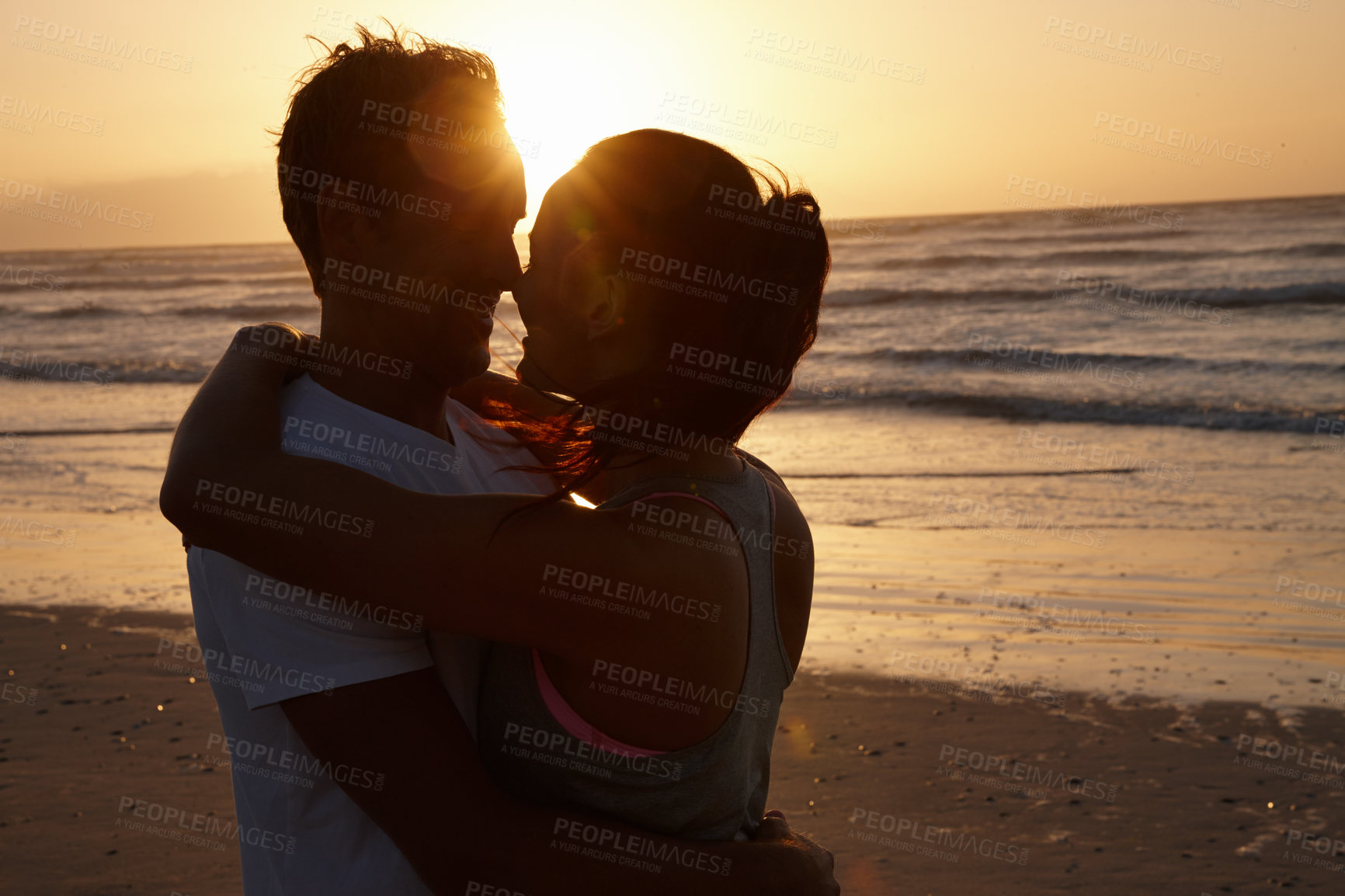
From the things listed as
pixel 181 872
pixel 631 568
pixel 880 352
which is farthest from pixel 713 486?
pixel 880 352

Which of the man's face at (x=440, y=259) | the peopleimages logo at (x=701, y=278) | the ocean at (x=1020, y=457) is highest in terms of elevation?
the peopleimages logo at (x=701, y=278)

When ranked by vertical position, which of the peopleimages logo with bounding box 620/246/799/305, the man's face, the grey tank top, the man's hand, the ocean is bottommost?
the ocean

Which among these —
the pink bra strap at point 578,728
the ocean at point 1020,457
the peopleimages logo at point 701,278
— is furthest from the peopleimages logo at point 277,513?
the ocean at point 1020,457

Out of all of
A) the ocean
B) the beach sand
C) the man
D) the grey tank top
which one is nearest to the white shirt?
the man

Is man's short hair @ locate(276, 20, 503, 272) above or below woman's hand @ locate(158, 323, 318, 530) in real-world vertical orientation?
above

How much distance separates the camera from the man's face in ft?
6.61

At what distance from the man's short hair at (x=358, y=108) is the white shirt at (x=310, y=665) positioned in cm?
46

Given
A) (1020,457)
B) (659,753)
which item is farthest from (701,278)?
(1020,457)

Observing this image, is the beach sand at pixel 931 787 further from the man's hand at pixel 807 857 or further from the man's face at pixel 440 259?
the man's face at pixel 440 259

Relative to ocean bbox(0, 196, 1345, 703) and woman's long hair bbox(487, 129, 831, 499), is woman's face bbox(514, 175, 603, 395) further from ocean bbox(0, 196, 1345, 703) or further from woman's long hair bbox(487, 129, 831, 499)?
ocean bbox(0, 196, 1345, 703)

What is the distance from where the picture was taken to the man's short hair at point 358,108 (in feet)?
6.54

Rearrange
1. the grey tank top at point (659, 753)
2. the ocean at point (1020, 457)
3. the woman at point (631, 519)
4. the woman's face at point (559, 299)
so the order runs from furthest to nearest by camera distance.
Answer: the ocean at point (1020, 457) → the woman's face at point (559, 299) → the grey tank top at point (659, 753) → the woman at point (631, 519)

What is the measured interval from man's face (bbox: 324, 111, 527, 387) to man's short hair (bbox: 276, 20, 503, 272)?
0.17 ft

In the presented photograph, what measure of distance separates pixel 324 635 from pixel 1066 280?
30869 millimetres
